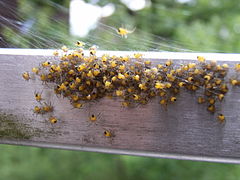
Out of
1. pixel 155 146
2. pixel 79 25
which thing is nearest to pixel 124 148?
pixel 155 146

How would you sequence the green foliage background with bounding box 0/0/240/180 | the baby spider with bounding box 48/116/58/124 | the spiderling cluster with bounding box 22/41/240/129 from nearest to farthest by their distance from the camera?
the spiderling cluster with bounding box 22/41/240/129, the baby spider with bounding box 48/116/58/124, the green foliage background with bounding box 0/0/240/180

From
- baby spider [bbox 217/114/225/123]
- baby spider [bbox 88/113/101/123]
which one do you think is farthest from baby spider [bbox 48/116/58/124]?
baby spider [bbox 217/114/225/123]

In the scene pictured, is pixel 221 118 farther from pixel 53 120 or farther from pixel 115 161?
pixel 115 161

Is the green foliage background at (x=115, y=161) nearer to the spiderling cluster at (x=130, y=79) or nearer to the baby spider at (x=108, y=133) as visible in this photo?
the spiderling cluster at (x=130, y=79)

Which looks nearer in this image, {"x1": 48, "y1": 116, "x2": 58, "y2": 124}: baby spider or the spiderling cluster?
the spiderling cluster

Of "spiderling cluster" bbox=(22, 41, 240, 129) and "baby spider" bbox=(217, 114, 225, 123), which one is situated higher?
"spiderling cluster" bbox=(22, 41, 240, 129)

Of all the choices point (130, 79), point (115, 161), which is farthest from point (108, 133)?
point (115, 161)

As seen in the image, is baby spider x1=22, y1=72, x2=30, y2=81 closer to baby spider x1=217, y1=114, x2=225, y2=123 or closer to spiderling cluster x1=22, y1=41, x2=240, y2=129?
spiderling cluster x1=22, y1=41, x2=240, y2=129

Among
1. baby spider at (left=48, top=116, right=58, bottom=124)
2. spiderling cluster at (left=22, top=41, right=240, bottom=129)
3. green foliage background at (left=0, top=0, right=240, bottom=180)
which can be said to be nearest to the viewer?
spiderling cluster at (left=22, top=41, right=240, bottom=129)
